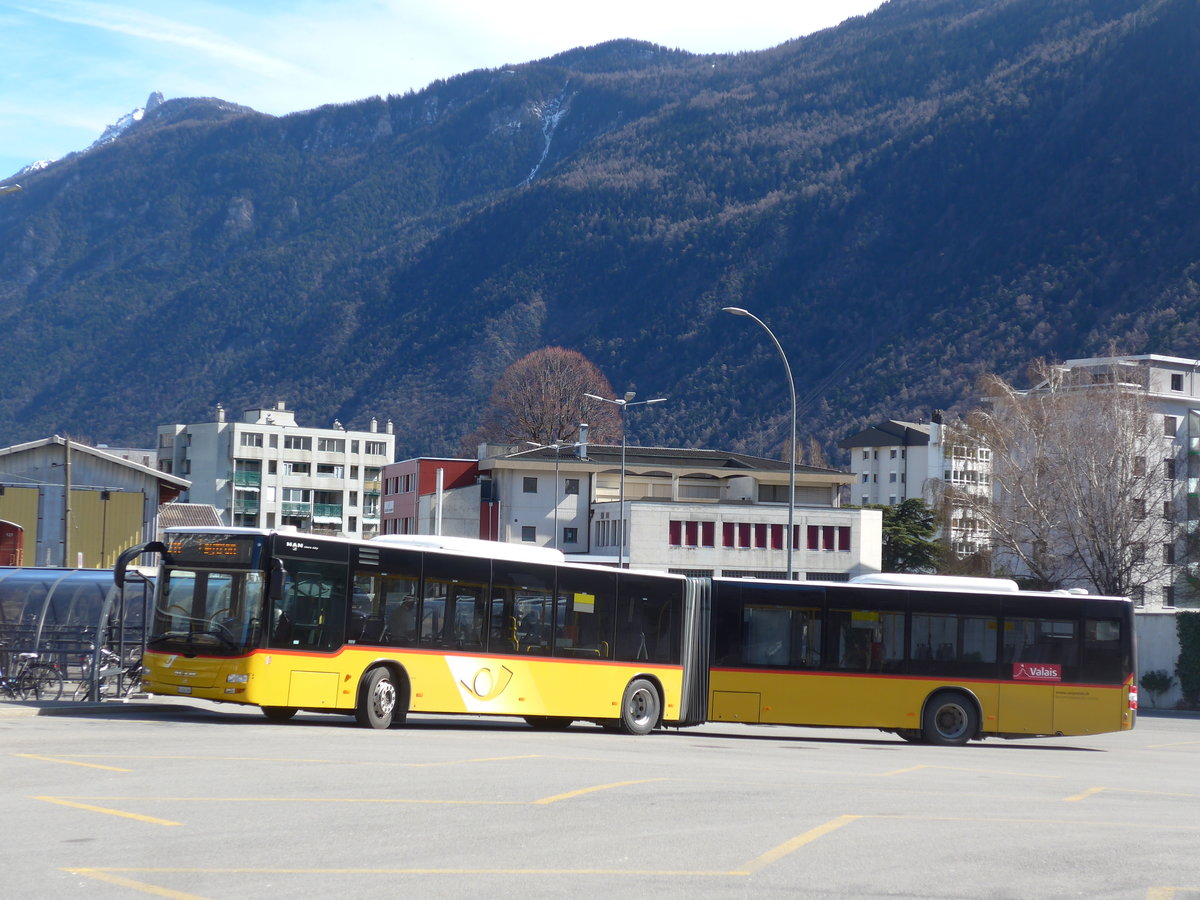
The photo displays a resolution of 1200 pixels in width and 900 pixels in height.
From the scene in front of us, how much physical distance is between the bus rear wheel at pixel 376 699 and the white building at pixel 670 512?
62.6 m

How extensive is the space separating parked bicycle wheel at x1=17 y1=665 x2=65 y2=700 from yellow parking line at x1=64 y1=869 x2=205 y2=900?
1714 cm

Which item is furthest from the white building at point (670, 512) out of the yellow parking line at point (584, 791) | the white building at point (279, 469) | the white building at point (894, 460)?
the yellow parking line at point (584, 791)

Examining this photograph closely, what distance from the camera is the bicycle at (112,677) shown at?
25.7 meters

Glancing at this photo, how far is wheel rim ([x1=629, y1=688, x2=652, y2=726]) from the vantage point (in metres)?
25.9

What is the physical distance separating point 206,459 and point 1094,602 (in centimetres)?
13744

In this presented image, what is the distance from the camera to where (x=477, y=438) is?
12838 cm

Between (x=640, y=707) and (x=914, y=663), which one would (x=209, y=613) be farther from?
(x=914, y=663)

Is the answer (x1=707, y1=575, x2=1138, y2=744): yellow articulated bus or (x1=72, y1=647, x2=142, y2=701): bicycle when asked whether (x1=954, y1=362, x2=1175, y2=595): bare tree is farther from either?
(x1=72, y1=647, x2=142, y2=701): bicycle

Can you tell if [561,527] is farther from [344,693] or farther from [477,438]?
[344,693]

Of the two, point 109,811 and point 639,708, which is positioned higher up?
point 109,811

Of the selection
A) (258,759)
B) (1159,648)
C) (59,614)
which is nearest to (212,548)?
(258,759)

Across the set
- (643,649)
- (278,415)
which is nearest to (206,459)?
(278,415)

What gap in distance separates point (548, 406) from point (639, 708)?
290 feet

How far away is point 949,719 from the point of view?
26672 millimetres
